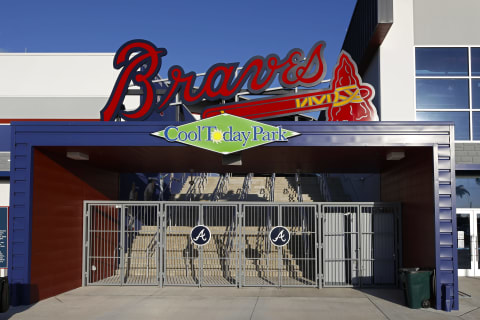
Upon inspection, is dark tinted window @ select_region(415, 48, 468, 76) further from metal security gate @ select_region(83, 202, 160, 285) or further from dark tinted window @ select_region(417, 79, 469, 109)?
metal security gate @ select_region(83, 202, 160, 285)

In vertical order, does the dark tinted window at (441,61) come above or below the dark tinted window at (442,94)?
above

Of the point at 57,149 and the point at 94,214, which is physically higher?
the point at 57,149

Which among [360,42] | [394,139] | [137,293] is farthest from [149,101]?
[360,42]

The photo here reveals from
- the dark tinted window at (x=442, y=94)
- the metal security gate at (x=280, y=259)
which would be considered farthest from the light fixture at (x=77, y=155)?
the dark tinted window at (x=442, y=94)

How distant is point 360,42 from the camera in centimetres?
1953

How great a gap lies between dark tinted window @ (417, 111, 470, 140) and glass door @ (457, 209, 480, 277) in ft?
7.79

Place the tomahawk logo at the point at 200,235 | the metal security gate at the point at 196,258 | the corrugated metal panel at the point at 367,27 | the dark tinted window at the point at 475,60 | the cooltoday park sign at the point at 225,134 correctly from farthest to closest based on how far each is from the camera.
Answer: the dark tinted window at the point at 475,60 < the corrugated metal panel at the point at 367,27 < the metal security gate at the point at 196,258 < the tomahawk logo at the point at 200,235 < the cooltoday park sign at the point at 225,134

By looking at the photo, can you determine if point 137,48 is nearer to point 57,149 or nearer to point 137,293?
point 57,149

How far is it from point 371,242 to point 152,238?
7045 millimetres

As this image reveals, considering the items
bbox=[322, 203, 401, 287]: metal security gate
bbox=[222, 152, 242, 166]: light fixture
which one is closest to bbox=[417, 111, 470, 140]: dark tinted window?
bbox=[322, 203, 401, 287]: metal security gate

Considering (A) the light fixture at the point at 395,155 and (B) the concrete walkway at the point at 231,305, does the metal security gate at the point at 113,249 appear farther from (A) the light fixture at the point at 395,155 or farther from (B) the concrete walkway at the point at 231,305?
(A) the light fixture at the point at 395,155

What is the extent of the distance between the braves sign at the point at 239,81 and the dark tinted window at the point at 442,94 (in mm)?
3746

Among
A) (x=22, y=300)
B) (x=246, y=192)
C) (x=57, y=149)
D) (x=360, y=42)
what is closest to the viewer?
(x=22, y=300)

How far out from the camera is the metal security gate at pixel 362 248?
14359mm
